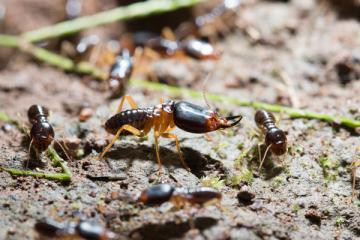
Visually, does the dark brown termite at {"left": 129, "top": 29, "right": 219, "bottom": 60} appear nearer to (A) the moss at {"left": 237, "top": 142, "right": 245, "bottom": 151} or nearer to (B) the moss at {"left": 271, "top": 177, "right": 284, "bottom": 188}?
(A) the moss at {"left": 237, "top": 142, "right": 245, "bottom": 151}

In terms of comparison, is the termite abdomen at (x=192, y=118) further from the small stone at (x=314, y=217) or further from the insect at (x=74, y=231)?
the insect at (x=74, y=231)

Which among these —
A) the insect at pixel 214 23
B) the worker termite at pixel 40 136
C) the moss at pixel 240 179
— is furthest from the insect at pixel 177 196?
the insect at pixel 214 23

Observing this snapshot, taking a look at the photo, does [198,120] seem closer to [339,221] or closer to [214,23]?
[339,221]

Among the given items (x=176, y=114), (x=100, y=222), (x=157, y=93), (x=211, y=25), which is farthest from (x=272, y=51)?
(x=100, y=222)

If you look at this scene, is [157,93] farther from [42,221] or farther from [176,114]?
[42,221]

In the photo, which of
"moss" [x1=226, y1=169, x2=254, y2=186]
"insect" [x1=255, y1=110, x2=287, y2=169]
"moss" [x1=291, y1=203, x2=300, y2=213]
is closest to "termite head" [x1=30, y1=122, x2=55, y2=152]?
"moss" [x1=226, y1=169, x2=254, y2=186]

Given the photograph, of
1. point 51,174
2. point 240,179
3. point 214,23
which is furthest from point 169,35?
point 51,174
